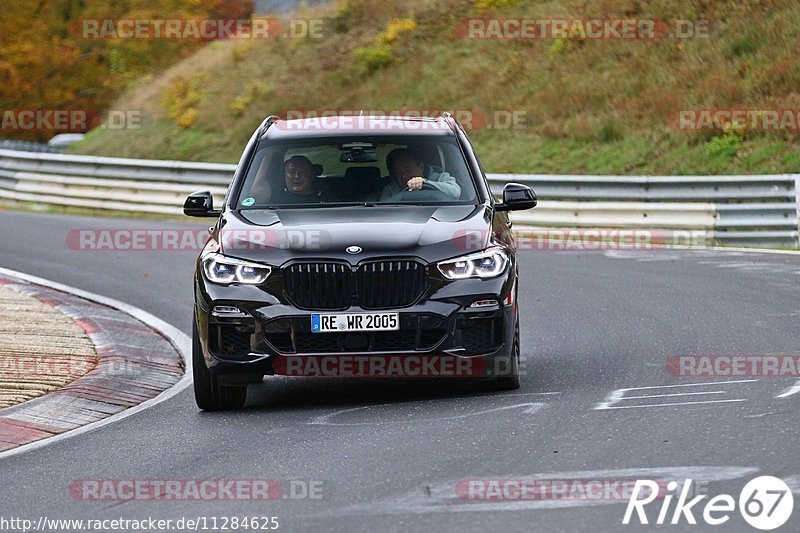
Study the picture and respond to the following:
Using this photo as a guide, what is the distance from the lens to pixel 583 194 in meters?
23.5

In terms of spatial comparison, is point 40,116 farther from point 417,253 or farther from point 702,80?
point 417,253

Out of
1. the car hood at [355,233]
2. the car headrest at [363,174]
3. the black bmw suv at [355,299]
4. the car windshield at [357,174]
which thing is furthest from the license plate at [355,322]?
the car headrest at [363,174]

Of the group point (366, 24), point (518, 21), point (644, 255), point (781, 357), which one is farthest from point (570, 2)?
point (781, 357)

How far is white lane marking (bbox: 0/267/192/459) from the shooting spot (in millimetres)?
8842

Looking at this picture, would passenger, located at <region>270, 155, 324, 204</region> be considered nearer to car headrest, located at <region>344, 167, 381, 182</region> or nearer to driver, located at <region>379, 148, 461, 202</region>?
car headrest, located at <region>344, 167, 381, 182</region>

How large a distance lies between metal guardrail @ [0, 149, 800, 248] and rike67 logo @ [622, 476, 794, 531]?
14.3 meters

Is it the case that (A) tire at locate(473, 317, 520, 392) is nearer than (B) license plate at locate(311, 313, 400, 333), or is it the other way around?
(B) license plate at locate(311, 313, 400, 333)

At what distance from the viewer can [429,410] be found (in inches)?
356

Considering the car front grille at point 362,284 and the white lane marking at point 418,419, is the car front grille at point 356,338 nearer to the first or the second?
the car front grille at point 362,284

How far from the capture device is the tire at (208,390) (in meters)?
9.42

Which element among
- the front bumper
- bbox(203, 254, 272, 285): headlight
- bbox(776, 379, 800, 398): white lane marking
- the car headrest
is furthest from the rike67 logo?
the car headrest

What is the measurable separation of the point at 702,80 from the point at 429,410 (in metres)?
22.7

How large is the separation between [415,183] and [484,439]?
9.43 ft

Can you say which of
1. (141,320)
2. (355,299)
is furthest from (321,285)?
(141,320)
